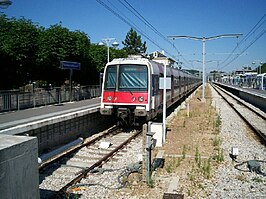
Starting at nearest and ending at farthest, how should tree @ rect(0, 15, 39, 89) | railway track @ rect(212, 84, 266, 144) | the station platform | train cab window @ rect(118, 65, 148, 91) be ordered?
the station platform < train cab window @ rect(118, 65, 148, 91) < railway track @ rect(212, 84, 266, 144) < tree @ rect(0, 15, 39, 89)

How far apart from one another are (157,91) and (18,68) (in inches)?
455

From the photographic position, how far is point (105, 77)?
44.1 feet

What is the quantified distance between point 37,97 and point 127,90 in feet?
26.4

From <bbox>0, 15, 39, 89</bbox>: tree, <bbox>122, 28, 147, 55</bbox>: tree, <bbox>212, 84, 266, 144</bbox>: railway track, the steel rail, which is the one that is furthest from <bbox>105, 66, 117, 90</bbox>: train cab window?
<bbox>122, 28, 147, 55</bbox>: tree

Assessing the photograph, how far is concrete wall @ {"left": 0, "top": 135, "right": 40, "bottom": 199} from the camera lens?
153 inches

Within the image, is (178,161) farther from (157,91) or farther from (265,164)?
(157,91)

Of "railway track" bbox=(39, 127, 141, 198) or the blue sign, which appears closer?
"railway track" bbox=(39, 127, 141, 198)

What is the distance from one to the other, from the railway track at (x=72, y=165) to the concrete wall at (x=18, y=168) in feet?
6.01

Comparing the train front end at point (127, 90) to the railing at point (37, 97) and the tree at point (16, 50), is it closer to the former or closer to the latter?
the railing at point (37, 97)

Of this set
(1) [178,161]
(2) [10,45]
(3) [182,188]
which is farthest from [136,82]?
(2) [10,45]

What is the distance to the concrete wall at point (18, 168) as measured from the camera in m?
3.88

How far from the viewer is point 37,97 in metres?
18.9

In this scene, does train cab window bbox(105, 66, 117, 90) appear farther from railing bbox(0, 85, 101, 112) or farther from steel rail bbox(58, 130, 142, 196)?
railing bbox(0, 85, 101, 112)

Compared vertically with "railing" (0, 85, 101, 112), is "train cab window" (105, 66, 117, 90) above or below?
above
